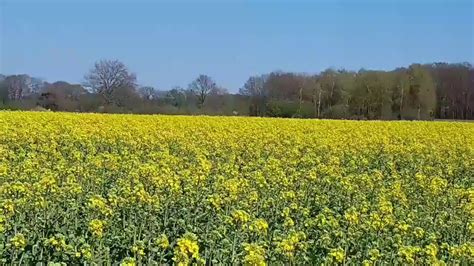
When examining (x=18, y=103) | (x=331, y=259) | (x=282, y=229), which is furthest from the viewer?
(x=18, y=103)

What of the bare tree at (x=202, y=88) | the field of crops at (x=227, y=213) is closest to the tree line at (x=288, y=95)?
the bare tree at (x=202, y=88)

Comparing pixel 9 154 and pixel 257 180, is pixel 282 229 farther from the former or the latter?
pixel 9 154

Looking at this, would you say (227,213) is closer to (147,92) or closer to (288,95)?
(147,92)

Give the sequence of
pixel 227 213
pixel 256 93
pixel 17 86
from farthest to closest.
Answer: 1. pixel 256 93
2. pixel 17 86
3. pixel 227 213

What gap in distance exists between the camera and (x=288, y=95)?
58250mm

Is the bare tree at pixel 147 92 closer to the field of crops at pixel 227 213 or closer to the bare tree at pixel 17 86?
the bare tree at pixel 17 86

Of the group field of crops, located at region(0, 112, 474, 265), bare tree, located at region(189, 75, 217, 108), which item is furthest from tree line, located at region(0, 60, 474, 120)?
field of crops, located at region(0, 112, 474, 265)

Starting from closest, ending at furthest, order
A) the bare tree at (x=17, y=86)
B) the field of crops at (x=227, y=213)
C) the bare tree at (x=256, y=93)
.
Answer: the field of crops at (x=227, y=213) → the bare tree at (x=17, y=86) → the bare tree at (x=256, y=93)

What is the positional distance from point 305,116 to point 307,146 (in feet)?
93.1

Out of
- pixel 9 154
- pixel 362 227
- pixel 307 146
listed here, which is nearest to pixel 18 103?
pixel 307 146

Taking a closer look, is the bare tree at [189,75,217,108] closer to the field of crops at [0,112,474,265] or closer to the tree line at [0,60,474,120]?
the tree line at [0,60,474,120]

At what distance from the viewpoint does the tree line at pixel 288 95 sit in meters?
44.9

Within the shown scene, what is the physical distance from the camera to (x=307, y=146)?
1977 centimetres

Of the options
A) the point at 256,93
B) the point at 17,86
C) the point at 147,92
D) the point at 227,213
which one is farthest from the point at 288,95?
the point at 227,213
